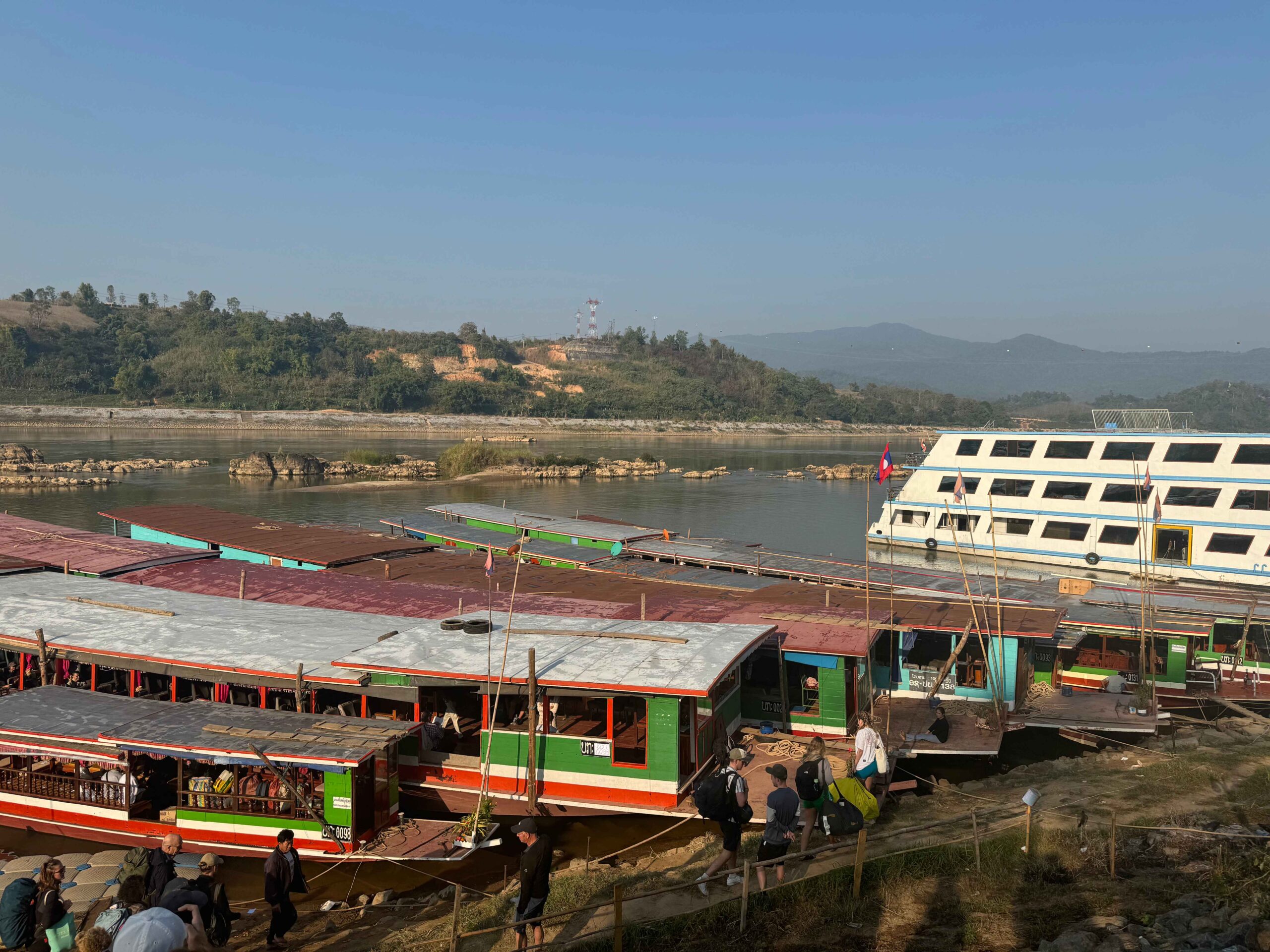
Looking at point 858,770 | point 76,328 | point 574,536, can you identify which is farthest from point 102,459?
point 76,328

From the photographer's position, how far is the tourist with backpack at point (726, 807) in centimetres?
976

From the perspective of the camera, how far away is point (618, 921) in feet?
27.2

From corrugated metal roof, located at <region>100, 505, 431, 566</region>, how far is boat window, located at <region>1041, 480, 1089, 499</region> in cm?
2225

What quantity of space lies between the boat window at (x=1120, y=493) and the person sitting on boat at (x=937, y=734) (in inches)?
713

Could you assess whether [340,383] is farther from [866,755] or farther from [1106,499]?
[866,755]

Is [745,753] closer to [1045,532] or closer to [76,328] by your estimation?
[1045,532]

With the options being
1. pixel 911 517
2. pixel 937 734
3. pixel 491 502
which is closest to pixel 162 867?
pixel 937 734

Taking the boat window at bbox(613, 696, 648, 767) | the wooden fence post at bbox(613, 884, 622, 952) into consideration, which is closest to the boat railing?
the boat window at bbox(613, 696, 648, 767)

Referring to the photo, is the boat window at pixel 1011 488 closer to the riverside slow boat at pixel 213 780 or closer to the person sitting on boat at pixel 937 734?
the person sitting on boat at pixel 937 734

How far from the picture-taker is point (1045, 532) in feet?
106

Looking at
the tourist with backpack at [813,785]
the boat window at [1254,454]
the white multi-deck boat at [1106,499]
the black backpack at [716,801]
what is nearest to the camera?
the black backpack at [716,801]

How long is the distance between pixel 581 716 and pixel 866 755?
17.9 feet

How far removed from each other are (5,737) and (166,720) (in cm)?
242

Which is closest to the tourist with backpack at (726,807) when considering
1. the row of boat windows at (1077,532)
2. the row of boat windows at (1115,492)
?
the row of boat windows at (1077,532)
